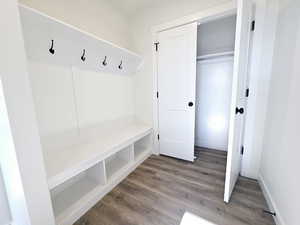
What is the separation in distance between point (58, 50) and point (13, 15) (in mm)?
616

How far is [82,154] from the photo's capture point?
1.39 metres

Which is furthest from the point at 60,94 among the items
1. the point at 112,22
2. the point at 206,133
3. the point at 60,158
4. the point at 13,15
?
the point at 206,133

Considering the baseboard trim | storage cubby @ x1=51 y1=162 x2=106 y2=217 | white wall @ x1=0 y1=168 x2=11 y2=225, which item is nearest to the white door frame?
storage cubby @ x1=51 y1=162 x2=106 y2=217

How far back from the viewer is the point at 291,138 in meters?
1.00

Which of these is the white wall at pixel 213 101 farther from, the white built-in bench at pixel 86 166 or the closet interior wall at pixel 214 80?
the white built-in bench at pixel 86 166

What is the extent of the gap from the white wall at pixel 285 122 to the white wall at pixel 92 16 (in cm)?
206

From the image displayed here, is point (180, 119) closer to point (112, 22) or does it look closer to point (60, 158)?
point (60, 158)

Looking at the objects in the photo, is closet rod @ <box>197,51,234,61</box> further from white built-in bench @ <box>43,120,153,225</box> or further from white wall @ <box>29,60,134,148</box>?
white built-in bench @ <box>43,120,153,225</box>

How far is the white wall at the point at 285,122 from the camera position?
3.15 ft

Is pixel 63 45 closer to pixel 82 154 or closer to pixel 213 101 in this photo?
pixel 82 154

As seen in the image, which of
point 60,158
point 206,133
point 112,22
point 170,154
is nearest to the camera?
point 60,158

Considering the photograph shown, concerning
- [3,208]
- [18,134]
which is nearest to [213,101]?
[18,134]

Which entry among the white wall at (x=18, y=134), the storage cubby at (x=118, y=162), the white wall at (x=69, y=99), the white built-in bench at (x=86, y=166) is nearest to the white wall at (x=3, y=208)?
the white wall at (x=18, y=134)

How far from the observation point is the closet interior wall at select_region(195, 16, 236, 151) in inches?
90.6
